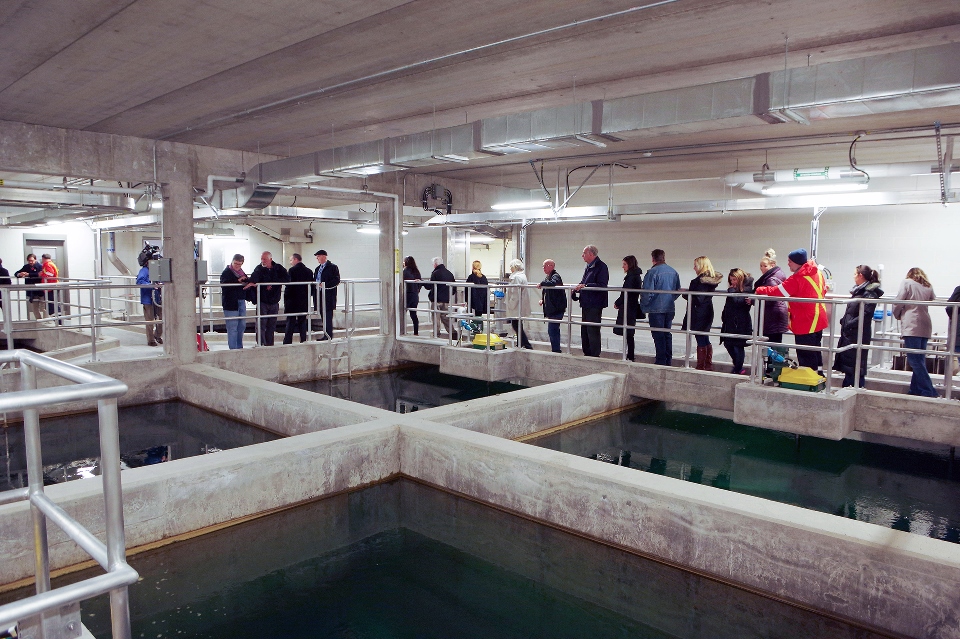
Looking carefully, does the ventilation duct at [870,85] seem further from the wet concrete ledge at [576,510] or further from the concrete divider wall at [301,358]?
the concrete divider wall at [301,358]

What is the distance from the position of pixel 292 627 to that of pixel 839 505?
444 cm

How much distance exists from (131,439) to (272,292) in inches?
169

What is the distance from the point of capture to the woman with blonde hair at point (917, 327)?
7.33 metres

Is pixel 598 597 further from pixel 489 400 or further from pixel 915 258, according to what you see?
pixel 915 258

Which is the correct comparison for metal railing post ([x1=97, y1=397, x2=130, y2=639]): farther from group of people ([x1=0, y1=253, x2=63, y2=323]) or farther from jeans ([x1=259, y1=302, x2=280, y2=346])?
group of people ([x1=0, y1=253, x2=63, y2=323])

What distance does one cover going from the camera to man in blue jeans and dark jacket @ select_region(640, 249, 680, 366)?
29.0 feet

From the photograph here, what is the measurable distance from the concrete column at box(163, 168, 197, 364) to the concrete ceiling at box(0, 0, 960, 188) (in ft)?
3.03

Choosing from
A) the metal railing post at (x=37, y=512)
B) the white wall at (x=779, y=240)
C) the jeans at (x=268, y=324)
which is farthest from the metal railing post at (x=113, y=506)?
the white wall at (x=779, y=240)

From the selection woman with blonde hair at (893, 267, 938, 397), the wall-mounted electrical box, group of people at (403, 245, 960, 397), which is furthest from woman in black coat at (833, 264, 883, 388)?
the wall-mounted electrical box

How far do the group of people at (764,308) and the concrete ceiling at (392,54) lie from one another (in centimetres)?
218

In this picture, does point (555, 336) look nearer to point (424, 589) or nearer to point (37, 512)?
point (424, 589)

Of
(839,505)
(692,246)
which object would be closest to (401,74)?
(839,505)

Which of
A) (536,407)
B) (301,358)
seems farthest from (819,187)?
(301,358)

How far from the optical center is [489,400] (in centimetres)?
705
